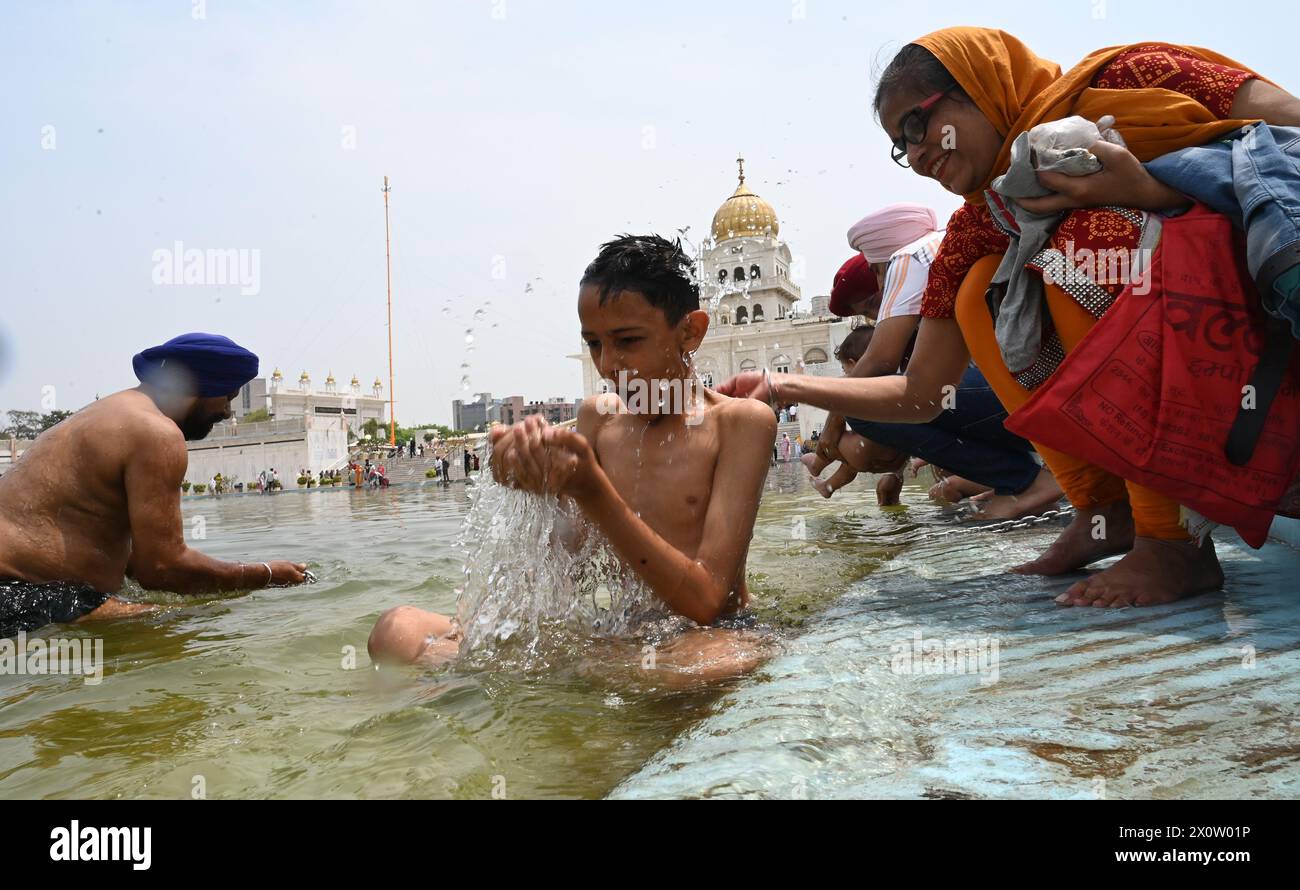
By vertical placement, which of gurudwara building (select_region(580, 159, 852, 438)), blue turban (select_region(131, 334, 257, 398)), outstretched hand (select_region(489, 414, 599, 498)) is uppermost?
gurudwara building (select_region(580, 159, 852, 438))

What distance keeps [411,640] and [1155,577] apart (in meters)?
1.68

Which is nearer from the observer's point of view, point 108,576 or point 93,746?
point 93,746

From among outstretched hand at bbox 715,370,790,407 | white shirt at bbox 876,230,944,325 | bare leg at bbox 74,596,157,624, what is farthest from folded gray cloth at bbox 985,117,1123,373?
bare leg at bbox 74,596,157,624

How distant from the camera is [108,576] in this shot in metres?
3.06

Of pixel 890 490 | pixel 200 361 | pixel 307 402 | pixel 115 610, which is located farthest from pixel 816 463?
pixel 307 402

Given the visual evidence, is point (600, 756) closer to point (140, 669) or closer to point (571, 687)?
point (571, 687)

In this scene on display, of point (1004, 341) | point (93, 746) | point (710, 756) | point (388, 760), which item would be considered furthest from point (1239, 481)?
point (93, 746)

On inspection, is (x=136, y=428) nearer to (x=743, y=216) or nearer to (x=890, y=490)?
(x=890, y=490)

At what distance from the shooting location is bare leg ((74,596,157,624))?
297cm

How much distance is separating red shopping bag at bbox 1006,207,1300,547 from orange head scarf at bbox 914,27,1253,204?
262 millimetres

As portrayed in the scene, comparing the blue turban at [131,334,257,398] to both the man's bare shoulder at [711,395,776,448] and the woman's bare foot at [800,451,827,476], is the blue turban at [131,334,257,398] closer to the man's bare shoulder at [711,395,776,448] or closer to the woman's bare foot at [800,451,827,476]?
the man's bare shoulder at [711,395,776,448]

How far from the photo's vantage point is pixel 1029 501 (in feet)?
12.8
